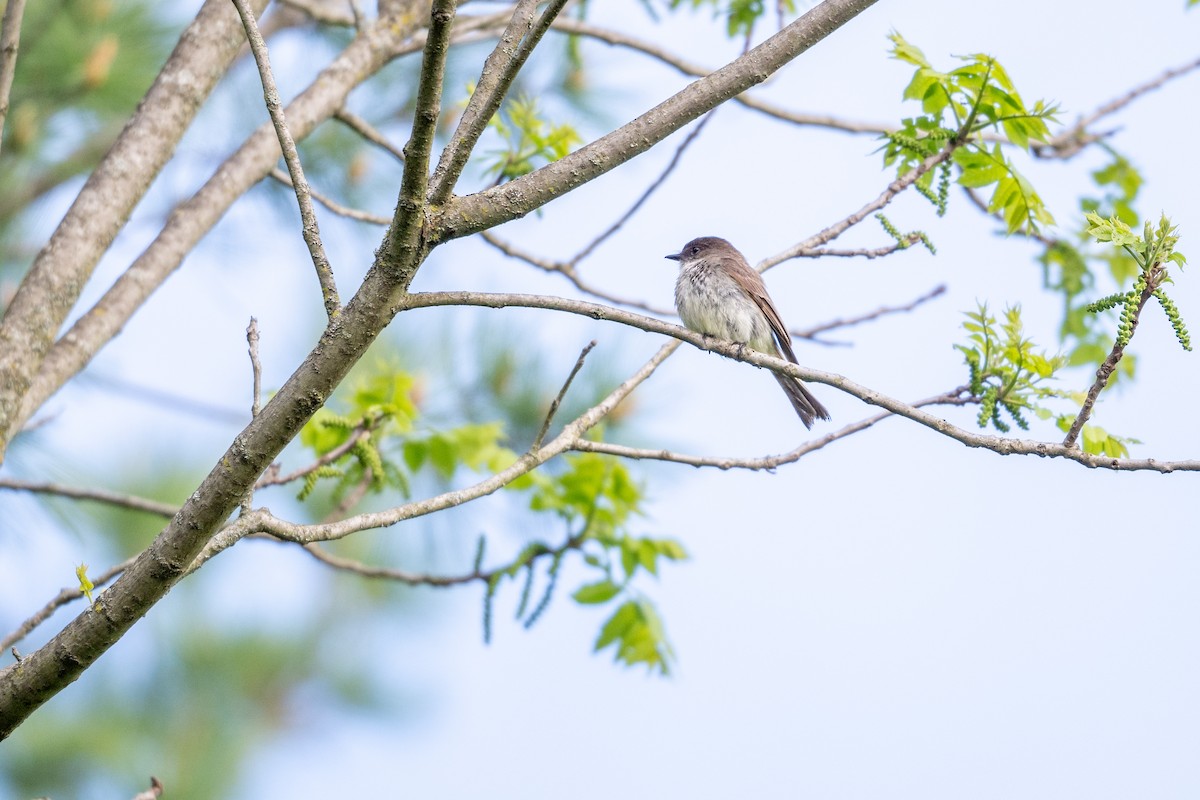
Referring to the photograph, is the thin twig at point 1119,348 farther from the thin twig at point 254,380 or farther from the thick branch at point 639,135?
the thin twig at point 254,380

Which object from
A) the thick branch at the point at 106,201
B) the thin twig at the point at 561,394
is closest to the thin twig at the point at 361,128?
the thick branch at the point at 106,201

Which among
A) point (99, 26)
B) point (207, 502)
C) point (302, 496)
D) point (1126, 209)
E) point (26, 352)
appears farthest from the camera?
point (99, 26)

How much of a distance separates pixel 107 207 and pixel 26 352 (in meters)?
0.49

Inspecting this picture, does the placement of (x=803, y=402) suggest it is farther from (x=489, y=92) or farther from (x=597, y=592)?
(x=489, y=92)

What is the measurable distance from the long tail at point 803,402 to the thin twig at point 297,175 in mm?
3286

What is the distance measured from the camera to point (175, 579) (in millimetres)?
2338

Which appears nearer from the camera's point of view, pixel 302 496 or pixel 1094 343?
pixel 302 496

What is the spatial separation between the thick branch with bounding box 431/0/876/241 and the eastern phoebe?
3046mm

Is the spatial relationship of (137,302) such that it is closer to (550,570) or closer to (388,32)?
(388,32)

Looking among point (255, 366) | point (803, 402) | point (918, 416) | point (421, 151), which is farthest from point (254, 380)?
point (803, 402)

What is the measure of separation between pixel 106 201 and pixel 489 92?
1628mm

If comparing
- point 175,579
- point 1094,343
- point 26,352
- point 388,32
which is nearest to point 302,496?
point 26,352

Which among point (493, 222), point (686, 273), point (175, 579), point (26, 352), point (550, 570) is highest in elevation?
point (686, 273)

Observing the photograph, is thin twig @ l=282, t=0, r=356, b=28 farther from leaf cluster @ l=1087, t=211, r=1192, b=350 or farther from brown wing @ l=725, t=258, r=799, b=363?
leaf cluster @ l=1087, t=211, r=1192, b=350
